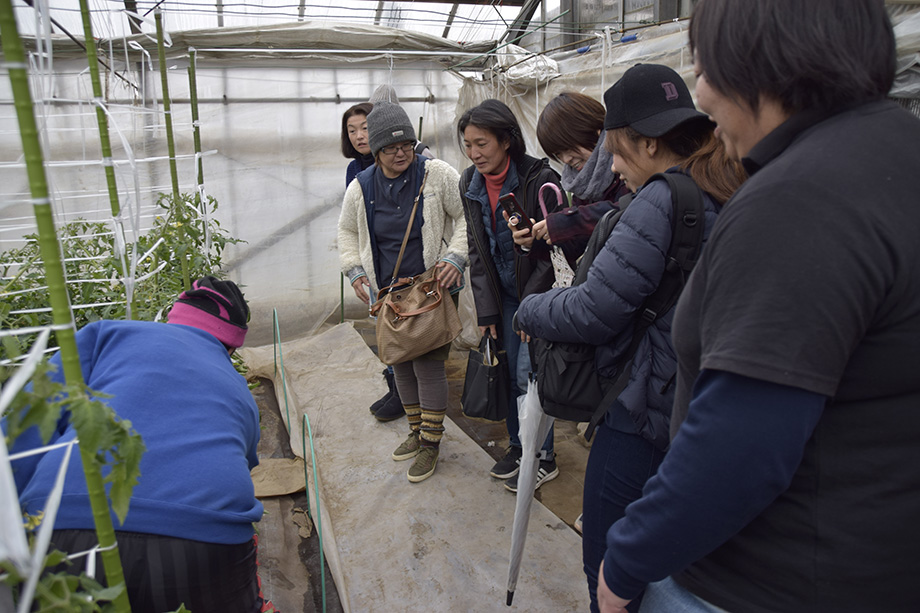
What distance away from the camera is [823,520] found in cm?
71

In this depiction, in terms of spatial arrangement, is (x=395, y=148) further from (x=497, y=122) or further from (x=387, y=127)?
(x=497, y=122)

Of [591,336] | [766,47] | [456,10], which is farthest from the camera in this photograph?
[456,10]

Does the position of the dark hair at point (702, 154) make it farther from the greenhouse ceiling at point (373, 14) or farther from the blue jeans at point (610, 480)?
the greenhouse ceiling at point (373, 14)

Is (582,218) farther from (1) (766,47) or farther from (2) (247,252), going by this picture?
(2) (247,252)

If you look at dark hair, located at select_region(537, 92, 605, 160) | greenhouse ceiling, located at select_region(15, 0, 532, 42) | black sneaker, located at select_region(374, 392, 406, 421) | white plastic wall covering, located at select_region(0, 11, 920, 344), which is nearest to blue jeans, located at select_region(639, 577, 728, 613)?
dark hair, located at select_region(537, 92, 605, 160)

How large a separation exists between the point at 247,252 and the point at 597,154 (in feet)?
13.4

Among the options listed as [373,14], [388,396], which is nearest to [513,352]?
[388,396]

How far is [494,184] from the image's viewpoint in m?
2.56

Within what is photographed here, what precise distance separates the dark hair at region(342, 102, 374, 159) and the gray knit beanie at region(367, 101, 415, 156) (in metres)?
0.82

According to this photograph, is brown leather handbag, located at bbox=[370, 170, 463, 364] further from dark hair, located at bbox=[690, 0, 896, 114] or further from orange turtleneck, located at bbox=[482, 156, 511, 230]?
dark hair, located at bbox=[690, 0, 896, 114]

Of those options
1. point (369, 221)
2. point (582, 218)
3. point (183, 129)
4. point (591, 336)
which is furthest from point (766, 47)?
point (183, 129)

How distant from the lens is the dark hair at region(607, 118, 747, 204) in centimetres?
125

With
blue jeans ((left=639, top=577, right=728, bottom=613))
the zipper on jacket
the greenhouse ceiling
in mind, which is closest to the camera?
blue jeans ((left=639, top=577, right=728, bottom=613))

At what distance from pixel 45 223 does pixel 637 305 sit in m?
1.07
